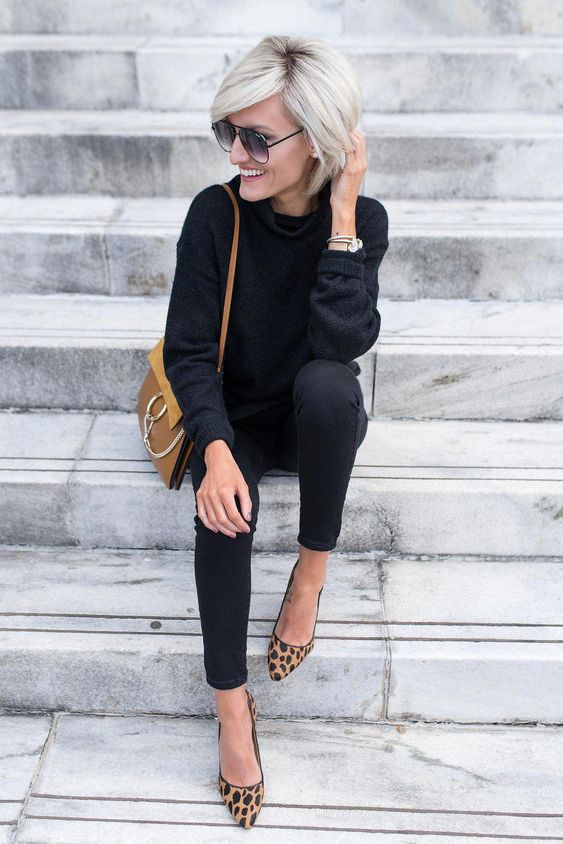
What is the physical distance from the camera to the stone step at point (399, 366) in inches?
89.4

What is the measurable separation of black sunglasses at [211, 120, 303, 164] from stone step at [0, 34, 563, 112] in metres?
1.73

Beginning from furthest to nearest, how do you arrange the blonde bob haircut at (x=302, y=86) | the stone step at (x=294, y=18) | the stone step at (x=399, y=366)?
1. the stone step at (x=294, y=18)
2. the stone step at (x=399, y=366)
3. the blonde bob haircut at (x=302, y=86)

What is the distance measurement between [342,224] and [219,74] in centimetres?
178

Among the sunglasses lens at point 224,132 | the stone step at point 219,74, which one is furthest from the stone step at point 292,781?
the stone step at point 219,74

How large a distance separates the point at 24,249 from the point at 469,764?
2038 millimetres

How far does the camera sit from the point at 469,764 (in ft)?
5.74

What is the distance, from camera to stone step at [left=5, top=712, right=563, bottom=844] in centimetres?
160

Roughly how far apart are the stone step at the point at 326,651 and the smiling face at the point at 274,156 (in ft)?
3.17

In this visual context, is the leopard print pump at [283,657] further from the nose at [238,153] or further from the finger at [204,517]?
the nose at [238,153]

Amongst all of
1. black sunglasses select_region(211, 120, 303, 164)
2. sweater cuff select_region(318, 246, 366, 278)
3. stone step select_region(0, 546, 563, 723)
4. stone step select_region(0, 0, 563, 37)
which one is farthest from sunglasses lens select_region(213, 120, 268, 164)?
stone step select_region(0, 0, 563, 37)

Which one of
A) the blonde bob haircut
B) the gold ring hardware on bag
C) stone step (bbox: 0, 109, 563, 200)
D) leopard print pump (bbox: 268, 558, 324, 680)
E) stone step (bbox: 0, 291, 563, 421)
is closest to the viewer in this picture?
the blonde bob haircut

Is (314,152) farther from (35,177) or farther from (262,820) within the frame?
(35,177)

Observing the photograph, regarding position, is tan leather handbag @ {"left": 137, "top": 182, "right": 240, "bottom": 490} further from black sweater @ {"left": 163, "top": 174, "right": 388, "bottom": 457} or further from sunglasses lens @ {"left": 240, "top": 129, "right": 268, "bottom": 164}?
sunglasses lens @ {"left": 240, "top": 129, "right": 268, "bottom": 164}

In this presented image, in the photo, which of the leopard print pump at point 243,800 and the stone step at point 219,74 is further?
the stone step at point 219,74
